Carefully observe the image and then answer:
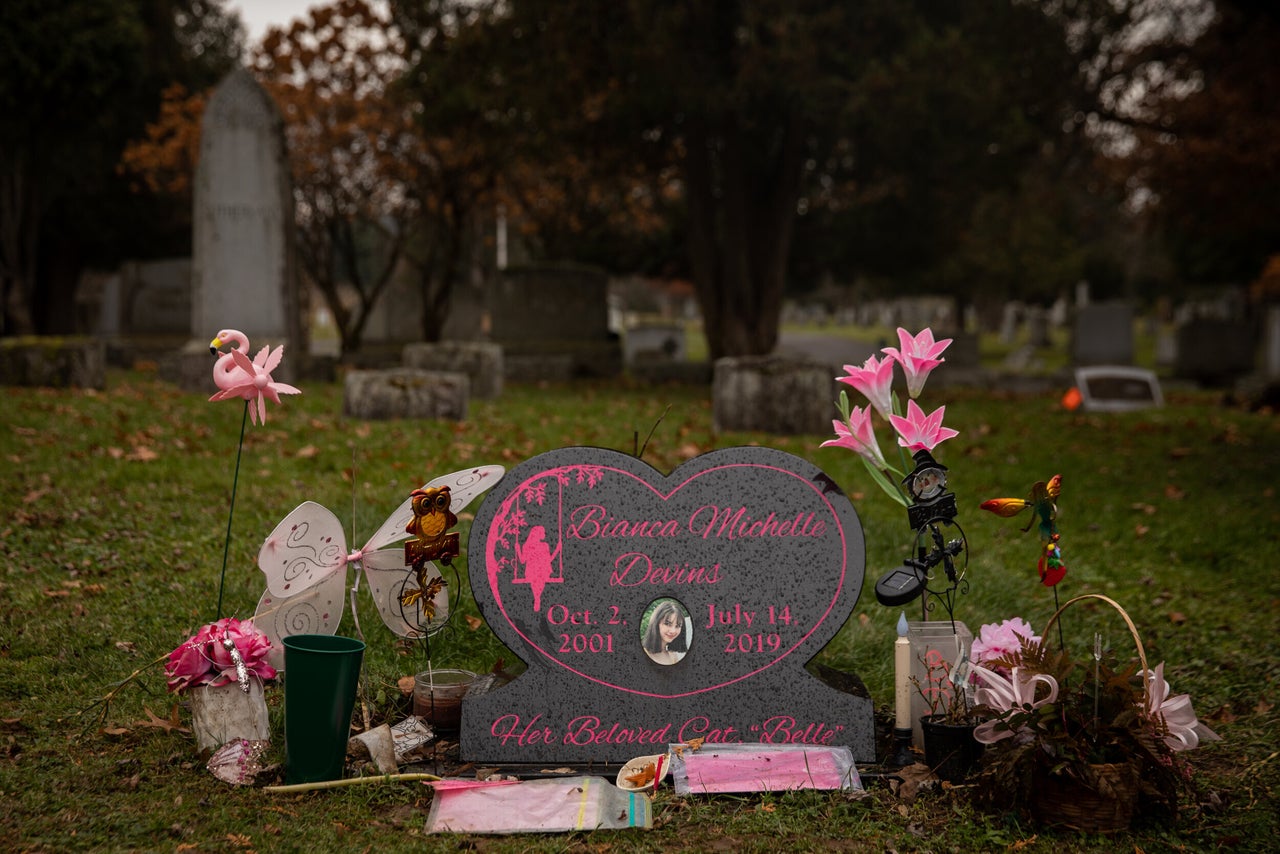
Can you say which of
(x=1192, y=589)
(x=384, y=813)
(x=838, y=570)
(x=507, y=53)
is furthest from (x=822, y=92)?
(x=384, y=813)

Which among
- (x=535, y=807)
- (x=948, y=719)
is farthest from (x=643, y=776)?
(x=948, y=719)

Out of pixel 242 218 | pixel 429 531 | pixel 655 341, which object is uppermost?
pixel 242 218

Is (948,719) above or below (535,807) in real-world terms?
above

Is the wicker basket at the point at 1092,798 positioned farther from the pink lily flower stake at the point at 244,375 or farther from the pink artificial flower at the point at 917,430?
the pink lily flower stake at the point at 244,375

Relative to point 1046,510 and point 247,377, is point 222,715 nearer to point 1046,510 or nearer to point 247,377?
Result: point 247,377

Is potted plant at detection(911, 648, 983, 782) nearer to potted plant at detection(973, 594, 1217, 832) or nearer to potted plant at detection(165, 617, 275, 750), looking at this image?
potted plant at detection(973, 594, 1217, 832)

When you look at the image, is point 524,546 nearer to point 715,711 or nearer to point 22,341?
point 715,711

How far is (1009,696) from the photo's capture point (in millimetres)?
3301

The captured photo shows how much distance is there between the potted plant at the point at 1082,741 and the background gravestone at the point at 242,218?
10360 mm

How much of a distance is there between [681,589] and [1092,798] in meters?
1.37

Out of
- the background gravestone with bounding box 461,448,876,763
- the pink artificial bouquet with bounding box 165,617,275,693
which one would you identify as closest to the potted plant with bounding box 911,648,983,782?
the background gravestone with bounding box 461,448,876,763

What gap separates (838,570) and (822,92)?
427 inches

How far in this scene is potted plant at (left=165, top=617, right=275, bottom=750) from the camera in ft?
11.2

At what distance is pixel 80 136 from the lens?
19.8m
